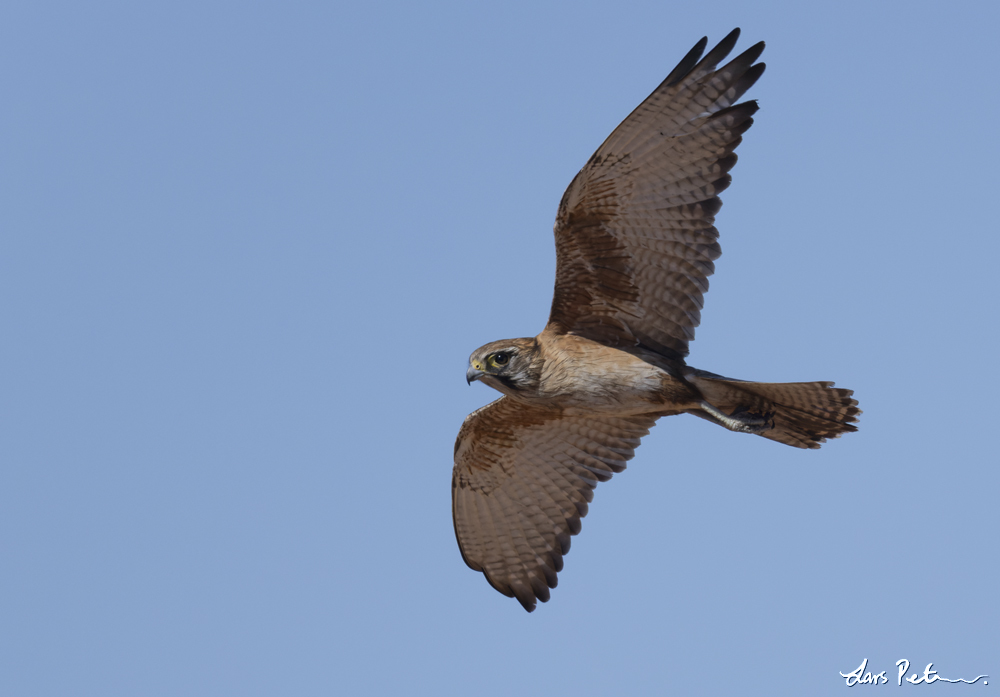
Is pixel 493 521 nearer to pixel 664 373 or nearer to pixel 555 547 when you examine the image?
pixel 555 547

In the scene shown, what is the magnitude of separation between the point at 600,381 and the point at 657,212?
148cm

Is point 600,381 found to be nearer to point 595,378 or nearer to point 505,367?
point 595,378

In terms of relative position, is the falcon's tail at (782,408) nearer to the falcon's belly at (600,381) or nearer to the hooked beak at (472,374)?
the falcon's belly at (600,381)

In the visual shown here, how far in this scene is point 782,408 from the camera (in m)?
9.05

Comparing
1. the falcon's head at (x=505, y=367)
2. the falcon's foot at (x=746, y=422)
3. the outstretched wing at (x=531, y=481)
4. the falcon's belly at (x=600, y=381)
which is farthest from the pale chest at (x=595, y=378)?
the outstretched wing at (x=531, y=481)

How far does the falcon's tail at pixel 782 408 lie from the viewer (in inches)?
350

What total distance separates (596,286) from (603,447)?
6.58ft

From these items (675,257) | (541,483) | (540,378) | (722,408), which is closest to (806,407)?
(722,408)

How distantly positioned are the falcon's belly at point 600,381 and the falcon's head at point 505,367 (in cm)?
13

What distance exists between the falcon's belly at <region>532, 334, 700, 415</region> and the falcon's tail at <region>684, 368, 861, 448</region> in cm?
22

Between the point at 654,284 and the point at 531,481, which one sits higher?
the point at 654,284

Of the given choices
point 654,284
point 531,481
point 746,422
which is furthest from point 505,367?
point 531,481

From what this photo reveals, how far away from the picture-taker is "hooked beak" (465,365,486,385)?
8961 millimetres

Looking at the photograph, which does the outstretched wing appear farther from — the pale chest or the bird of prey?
the pale chest
